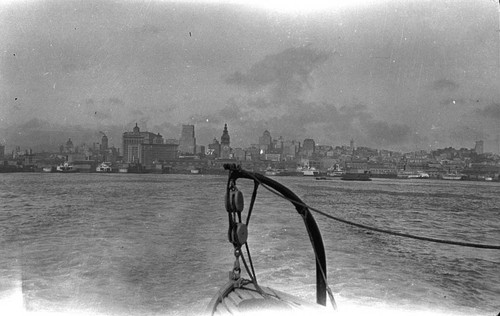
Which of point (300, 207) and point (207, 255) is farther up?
point (300, 207)

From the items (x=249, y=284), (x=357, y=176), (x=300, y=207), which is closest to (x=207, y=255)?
(x=249, y=284)

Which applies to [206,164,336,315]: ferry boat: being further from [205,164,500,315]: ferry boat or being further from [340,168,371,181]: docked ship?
[340,168,371,181]: docked ship

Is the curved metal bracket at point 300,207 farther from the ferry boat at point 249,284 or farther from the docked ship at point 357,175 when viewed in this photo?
the docked ship at point 357,175

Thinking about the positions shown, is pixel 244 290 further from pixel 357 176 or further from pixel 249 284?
pixel 357 176

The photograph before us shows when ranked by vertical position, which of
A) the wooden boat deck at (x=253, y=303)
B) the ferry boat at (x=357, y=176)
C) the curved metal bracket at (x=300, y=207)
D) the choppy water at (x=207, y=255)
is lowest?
the choppy water at (x=207, y=255)

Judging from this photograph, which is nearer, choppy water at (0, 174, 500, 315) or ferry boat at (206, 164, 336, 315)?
ferry boat at (206, 164, 336, 315)

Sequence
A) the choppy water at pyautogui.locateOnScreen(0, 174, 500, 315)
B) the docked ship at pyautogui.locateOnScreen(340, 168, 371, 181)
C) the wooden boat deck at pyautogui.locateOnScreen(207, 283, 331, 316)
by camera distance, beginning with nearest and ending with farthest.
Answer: the wooden boat deck at pyautogui.locateOnScreen(207, 283, 331, 316) < the choppy water at pyautogui.locateOnScreen(0, 174, 500, 315) < the docked ship at pyautogui.locateOnScreen(340, 168, 371, 181)

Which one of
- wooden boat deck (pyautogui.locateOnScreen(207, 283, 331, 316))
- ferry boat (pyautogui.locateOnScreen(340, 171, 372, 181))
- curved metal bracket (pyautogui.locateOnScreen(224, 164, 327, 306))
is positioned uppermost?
curved metal bracket (pyautogui.locateOnScreen(224, 164, 327, 306))

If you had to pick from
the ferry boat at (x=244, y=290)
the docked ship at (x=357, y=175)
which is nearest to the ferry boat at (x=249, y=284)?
the ferry boat at (x=244, y=290)

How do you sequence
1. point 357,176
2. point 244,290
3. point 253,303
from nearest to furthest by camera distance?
point 253,303 < point 244,290 < point 357,176

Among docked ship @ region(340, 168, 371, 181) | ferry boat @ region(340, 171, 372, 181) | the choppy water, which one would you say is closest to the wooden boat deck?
the choppy water
